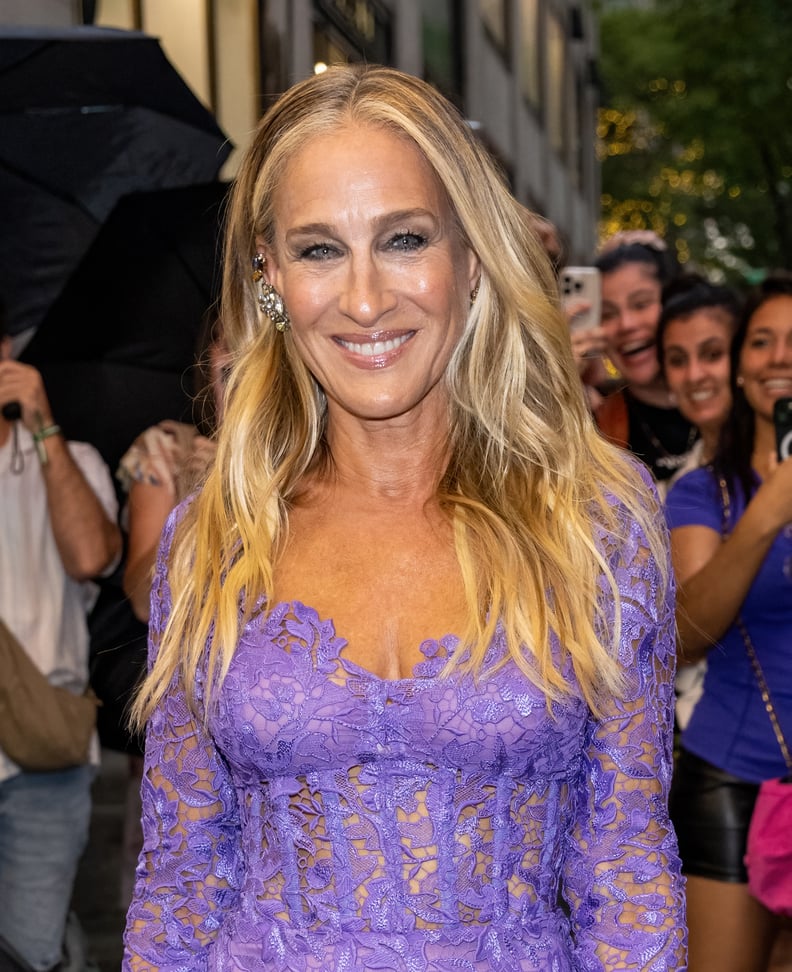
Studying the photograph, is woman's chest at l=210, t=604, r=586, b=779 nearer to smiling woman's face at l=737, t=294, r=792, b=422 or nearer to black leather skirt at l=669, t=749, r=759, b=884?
black leather skirt at l=669, t=749, r=759, b=884

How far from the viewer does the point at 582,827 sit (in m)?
2.39

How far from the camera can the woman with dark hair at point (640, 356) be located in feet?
17.4

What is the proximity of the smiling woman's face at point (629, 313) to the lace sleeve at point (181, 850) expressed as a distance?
3339 mm

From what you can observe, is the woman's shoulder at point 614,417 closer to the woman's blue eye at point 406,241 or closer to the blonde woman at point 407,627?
the blonde woman at point 407,627

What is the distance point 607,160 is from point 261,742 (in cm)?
3745

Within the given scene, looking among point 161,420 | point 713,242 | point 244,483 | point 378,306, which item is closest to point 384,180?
point 378,306

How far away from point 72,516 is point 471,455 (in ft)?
7.99

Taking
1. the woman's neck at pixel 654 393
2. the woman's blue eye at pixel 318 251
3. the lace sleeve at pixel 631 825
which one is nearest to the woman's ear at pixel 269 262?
the woman's blue eye at pixel 318 251

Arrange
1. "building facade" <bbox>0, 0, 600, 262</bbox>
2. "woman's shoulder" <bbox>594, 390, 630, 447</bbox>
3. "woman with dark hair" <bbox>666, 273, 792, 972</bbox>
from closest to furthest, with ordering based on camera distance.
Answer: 1. "woman with dark hair" <bbox>666, 273, 792, 972</bbox>
2. "woman's shoulder" <bbox>594, 390, 630, 447</bbox>
3. "building facade" <bbox>0, 0, 600, 262</bbox>

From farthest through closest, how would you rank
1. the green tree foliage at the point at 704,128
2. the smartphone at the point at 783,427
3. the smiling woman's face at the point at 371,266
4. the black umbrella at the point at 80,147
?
the green tree foliage at the point at 704,128
the black umbrella at the point at 80,147
the smartphone at the point at 783,427
the smiling woman's face at the point at 371,266

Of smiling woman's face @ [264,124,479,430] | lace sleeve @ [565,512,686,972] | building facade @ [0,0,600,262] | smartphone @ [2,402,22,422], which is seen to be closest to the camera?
lace sleeve @ [565,512,686,972]

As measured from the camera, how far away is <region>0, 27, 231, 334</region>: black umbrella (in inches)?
201

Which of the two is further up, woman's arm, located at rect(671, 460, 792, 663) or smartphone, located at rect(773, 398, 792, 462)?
smartphone, located at rect(773, 398, 792, 462)

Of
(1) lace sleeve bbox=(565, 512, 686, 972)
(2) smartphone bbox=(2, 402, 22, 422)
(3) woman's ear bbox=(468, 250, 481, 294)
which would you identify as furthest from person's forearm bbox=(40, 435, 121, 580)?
(1) lace sleeve bbox=(565, 512, 686, 972)
